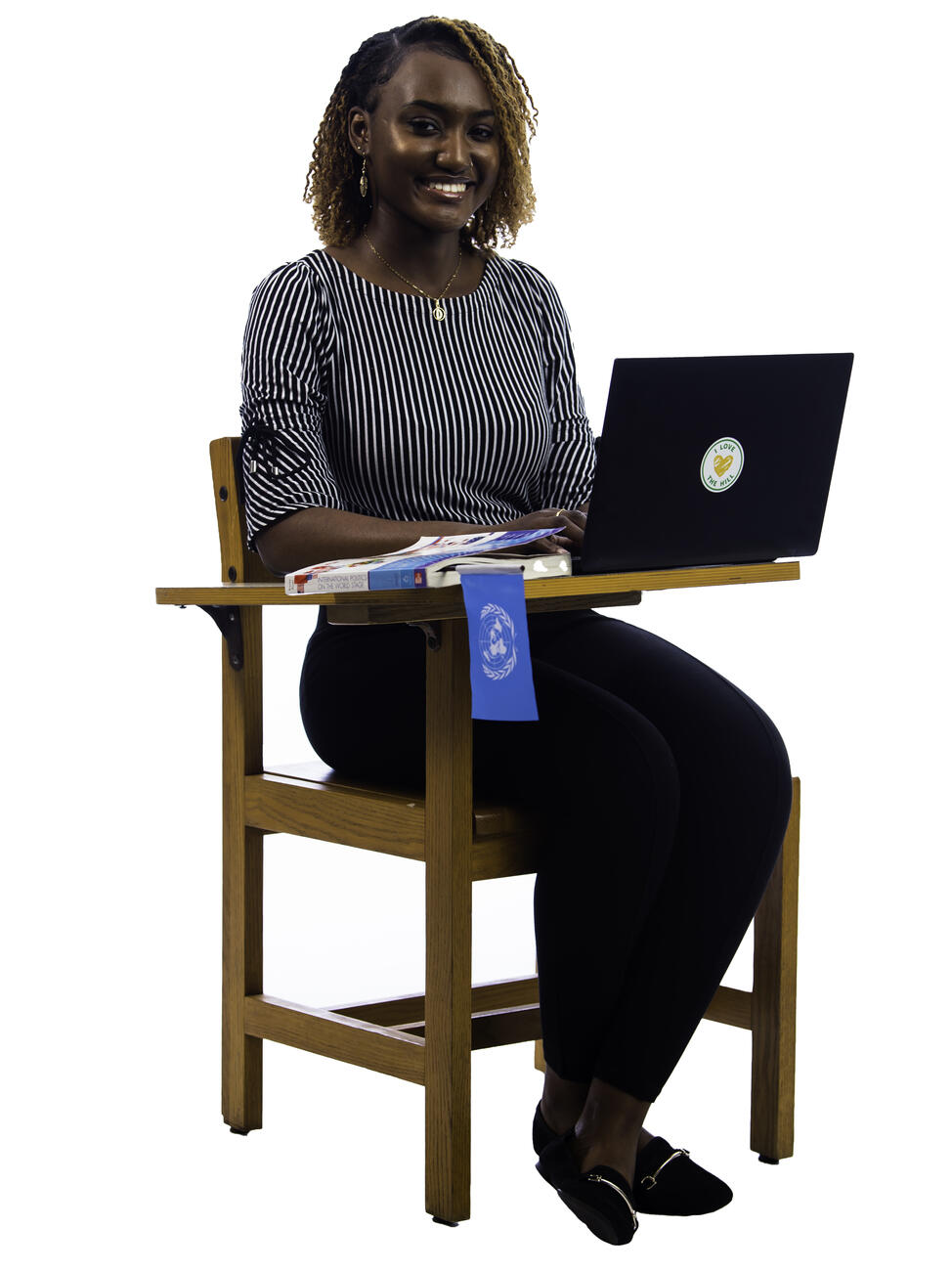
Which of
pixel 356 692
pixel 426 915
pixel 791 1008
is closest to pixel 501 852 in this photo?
pixel 426 915

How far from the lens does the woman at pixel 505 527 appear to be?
2.65 metres

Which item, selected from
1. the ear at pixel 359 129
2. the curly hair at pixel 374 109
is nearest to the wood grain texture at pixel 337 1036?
the curly hair at pixel 374 109

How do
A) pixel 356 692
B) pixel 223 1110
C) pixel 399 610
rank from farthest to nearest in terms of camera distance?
pixel 223 1110 → pixel 356 692 → pixel 399 610

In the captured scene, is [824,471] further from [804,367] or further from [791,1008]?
[791,1008]

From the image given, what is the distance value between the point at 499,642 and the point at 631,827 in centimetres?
40

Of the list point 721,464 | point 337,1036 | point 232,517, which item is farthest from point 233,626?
point 721,464

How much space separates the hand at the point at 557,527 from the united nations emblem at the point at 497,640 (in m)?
0.13

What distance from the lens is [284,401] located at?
2.88 meters

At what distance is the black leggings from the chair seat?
51 millimetres

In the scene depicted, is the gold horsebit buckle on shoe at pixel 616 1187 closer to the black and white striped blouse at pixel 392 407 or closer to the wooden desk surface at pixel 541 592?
the wooden desk surface at pixel 541 592

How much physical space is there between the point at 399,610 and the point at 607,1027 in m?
0.65

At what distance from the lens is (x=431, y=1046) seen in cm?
265

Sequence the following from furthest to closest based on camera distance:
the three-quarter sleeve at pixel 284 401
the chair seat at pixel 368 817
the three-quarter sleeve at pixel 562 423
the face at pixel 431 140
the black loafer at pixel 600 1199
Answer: the three-quarter sleeve at pixel 562 423, the face at pixel 431 140, the three-quarter sleeve at pixel 284 401, the chair seat at pixel 368 817, the black loafer at pixel 600 1199

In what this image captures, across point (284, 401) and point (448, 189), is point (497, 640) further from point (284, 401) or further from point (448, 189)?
point (448, 189)
